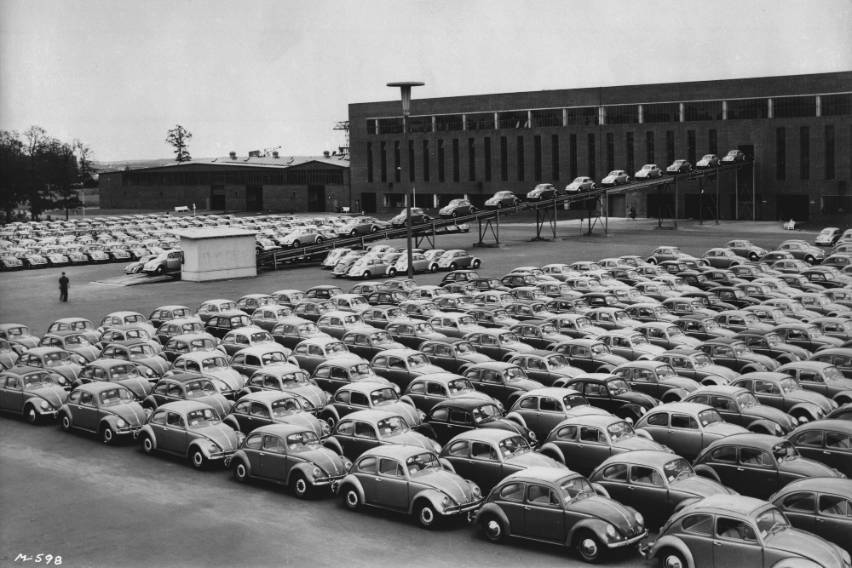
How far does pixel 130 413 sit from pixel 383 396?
18.6 feet

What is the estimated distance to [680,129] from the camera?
83.2m

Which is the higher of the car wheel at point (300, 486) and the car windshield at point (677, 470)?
the car windshield at point (677, 470)

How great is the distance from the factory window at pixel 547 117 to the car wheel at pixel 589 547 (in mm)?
78673

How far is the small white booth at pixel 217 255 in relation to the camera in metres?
50.5

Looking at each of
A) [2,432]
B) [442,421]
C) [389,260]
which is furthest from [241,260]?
[442,421]

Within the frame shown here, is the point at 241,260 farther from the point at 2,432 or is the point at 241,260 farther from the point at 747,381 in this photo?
the point at 747,381

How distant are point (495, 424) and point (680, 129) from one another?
68.6 meters

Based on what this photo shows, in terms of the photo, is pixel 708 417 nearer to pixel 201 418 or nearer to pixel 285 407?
pixel 285 407

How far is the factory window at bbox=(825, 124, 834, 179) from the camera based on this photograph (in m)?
75.1

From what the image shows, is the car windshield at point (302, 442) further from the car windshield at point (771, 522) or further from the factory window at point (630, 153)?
the factory window at point (630, 153)

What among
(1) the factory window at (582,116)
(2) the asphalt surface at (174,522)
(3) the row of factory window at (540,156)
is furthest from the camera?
(1) the factory window at (582,116)

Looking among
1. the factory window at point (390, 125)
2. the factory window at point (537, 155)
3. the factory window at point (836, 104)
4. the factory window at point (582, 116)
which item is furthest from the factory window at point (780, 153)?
the factory window at point (390, 125)

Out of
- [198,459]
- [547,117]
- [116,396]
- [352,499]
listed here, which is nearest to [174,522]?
[352,499]

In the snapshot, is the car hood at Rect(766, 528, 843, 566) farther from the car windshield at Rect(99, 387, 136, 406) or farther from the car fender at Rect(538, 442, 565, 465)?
the car windshield at Rect(99, 387, 136, 406)
